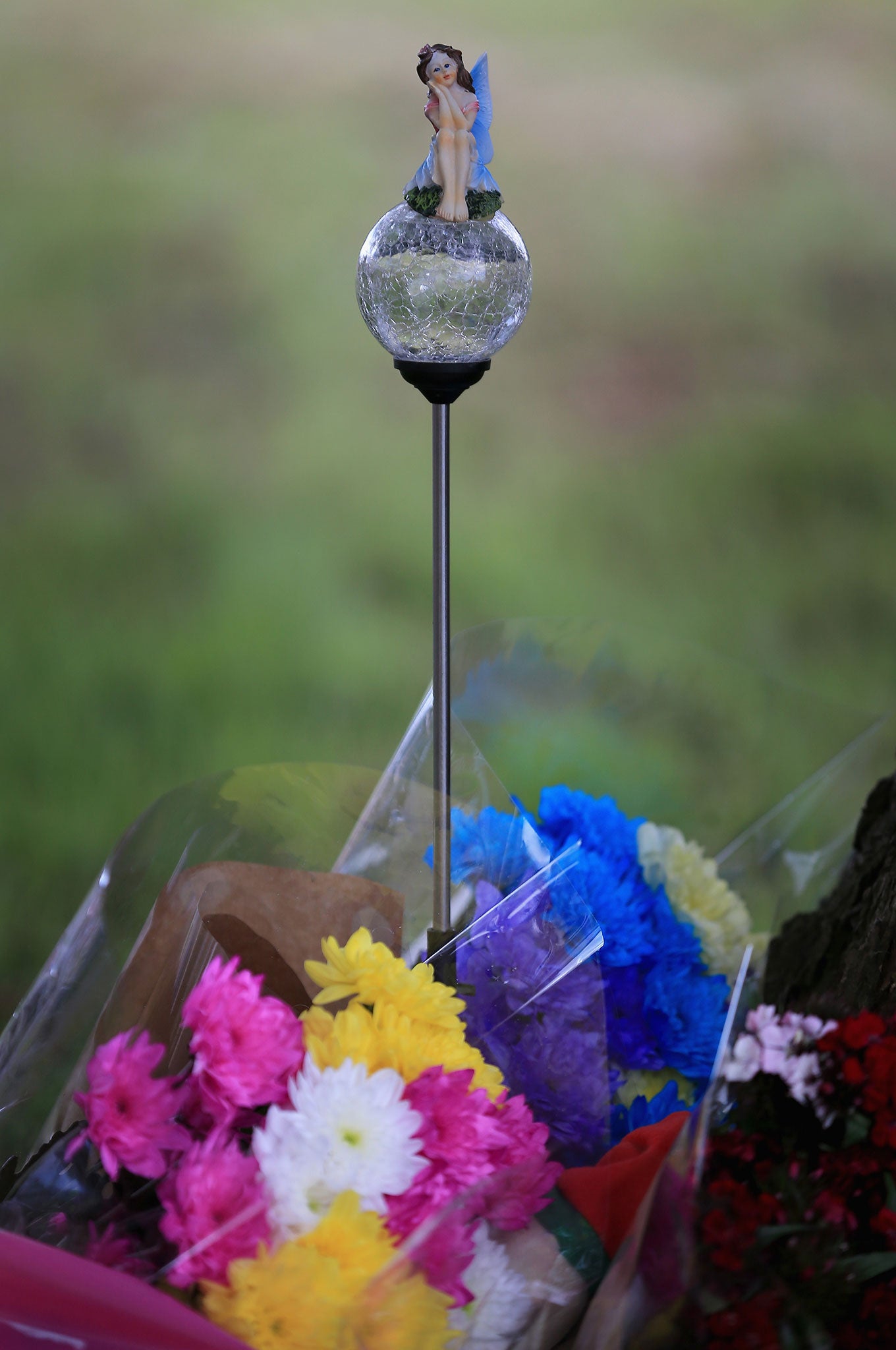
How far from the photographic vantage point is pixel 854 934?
97 cm

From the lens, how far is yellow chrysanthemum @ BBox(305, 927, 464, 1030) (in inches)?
25.7

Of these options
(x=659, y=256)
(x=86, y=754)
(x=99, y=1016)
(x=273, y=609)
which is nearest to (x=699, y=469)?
(x=659, y=256)

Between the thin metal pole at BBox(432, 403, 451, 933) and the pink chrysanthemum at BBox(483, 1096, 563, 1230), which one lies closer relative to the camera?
the pink chrysanthemum at BBox(483, 1096, 563, 1230)

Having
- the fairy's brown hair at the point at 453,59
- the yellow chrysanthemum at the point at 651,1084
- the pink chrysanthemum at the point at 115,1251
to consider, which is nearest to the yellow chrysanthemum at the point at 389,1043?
the pink chrysanthemum at the point at 115,1251

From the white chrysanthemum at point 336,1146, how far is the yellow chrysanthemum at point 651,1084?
38cm

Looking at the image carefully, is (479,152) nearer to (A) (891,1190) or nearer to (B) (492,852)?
(B) (492,852)

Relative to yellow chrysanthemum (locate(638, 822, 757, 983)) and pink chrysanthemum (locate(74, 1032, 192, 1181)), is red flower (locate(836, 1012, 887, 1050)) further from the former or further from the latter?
yellow chrysanthemum (locate(638, 822, 757, 983))

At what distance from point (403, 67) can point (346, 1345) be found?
6.34 ft

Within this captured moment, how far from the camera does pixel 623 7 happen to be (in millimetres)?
1994

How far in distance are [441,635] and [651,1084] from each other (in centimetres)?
38

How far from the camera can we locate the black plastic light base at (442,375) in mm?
821

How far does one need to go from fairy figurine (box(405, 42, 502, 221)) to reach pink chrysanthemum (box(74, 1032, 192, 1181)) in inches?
20.1

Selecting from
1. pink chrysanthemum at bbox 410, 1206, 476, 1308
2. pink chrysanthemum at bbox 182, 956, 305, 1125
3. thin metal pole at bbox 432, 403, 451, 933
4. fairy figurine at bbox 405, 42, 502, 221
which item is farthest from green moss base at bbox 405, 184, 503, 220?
pink chrysanthemum at bbox 410, 1206, 476, 1308

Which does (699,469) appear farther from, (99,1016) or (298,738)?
(99,1016)
